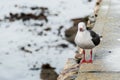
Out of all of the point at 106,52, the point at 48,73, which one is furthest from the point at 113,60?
the point at 48,73

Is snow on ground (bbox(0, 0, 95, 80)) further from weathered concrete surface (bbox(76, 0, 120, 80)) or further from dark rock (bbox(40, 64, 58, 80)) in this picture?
weathered concrete surface (bbox(76, 0, 120, 80))

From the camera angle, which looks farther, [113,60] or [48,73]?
[48,73]

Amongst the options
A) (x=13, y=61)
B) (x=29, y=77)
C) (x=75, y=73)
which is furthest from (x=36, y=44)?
(x=75, y=73)

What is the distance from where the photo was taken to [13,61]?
13297 mm

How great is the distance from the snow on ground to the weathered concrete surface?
12.0 feet

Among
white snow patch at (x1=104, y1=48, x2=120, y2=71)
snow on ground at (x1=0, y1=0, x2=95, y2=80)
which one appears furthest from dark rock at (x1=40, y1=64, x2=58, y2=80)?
white snow patch at (x1=104, y1=48, x2=120, y2=71)

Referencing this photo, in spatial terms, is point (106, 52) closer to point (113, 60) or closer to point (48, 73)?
point (113, 60)

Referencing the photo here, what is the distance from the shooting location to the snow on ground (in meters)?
12.9

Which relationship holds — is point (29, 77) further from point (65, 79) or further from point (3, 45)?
point (65, 79)

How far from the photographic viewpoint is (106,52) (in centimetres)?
697

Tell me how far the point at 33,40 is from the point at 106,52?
26.8 feet

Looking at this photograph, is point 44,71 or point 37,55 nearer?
point 44,71

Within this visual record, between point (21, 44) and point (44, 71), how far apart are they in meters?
2.34

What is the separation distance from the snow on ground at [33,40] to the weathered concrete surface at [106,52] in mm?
3657
